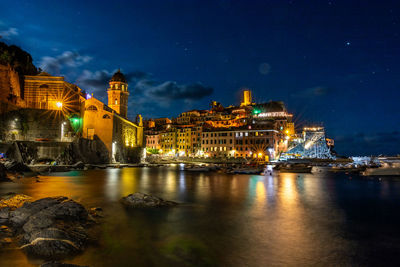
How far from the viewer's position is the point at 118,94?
229ft

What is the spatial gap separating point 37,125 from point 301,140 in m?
85.7

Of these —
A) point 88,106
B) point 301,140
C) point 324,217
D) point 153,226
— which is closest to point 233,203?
point 324,217

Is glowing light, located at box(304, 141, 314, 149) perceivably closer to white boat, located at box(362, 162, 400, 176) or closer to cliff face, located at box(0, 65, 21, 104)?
white boat, located at box(362, 162, 400, 176)

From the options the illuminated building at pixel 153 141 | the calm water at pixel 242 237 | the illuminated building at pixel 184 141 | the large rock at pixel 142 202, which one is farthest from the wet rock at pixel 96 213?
the illuminated building at pixel 153 141

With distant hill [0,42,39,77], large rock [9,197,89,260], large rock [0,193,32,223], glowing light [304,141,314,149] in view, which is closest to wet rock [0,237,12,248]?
large rock [9,197,89,260]

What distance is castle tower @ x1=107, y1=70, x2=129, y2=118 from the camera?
69.3m

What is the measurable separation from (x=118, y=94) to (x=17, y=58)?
932 inches

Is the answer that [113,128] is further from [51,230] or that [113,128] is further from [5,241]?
[51,230]

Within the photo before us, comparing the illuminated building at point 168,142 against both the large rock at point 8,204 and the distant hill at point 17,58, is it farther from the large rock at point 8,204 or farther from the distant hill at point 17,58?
the large rock at point 8,204

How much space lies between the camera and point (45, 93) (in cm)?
5212

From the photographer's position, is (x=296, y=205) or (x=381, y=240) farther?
(x=296, y=205)

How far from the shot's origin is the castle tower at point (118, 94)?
69.3 meters

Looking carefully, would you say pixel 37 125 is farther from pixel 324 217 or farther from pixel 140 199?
pixel 324 217

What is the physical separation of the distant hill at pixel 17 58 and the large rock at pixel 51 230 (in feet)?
169
